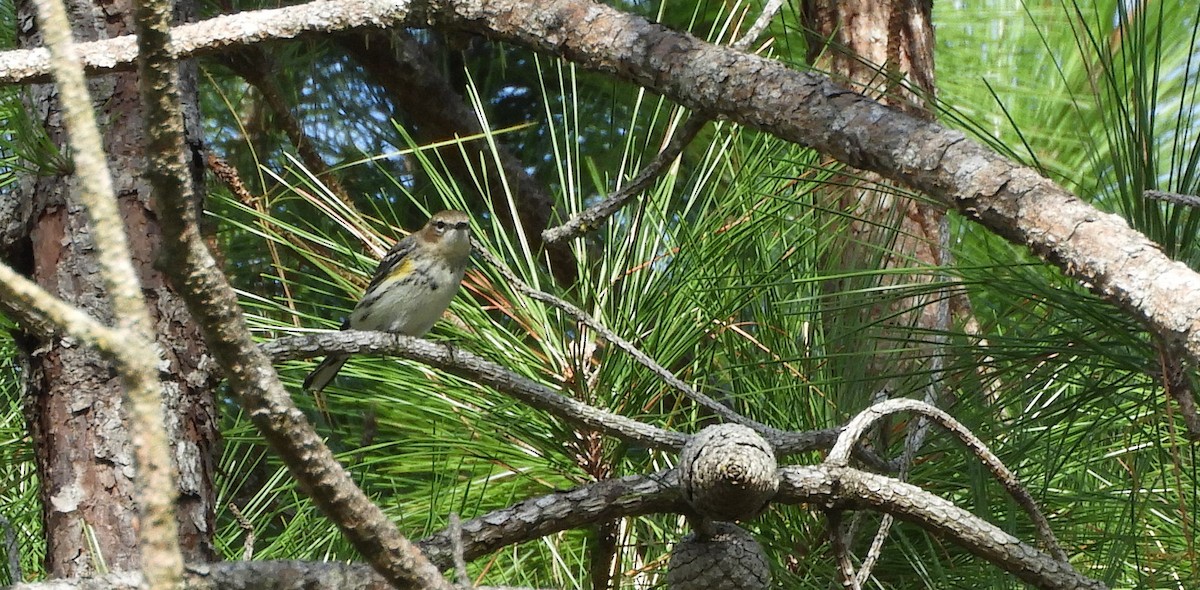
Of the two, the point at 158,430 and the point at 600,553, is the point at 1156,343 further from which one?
the point at 158,430

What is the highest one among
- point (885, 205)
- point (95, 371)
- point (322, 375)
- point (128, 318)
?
point (128, 318)

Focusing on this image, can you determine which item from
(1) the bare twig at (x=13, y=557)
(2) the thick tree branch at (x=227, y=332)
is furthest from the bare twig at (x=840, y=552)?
(1) the bare twig at (x=13, y=557)

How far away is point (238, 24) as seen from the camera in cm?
179

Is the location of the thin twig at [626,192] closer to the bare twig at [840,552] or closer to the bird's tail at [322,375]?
the bare twig at [840,552]

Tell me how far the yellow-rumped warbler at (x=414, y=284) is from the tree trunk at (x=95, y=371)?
0.65 m

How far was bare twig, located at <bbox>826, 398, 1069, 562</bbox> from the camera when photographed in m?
1.35

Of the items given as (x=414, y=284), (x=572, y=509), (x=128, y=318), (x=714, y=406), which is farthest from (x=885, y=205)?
(x=128, y=318)

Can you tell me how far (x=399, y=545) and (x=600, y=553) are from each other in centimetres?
131

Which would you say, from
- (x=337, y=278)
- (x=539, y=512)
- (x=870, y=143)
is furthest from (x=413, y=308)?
(x=870, y=143)

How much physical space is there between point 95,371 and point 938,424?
1.43 meters

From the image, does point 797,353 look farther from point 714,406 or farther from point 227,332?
point 227,332

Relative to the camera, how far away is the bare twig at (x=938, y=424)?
1.35 meters

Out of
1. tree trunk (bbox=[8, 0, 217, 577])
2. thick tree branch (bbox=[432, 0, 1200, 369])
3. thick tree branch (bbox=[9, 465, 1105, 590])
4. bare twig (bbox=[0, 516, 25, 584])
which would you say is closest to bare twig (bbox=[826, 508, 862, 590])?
thick tree branch (bbox=[9, 465, 1105, 590])

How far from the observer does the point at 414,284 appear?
336 cm
